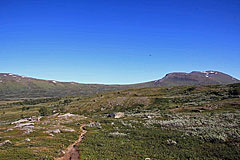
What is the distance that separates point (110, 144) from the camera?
1310 inches

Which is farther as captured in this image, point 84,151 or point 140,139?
point 140,139

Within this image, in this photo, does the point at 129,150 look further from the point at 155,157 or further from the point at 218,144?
the point at 218,144

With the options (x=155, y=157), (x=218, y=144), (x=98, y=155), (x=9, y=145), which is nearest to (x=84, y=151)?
(x=98, y=155)

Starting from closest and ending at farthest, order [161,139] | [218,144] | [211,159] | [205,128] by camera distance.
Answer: [211,159] < [218,144] < [161,139] < [205,128]

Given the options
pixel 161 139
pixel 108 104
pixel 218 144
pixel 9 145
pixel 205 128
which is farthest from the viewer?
pixel 108 104

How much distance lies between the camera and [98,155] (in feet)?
87.6

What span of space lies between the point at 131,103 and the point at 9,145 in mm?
81576

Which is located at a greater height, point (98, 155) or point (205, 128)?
point (205, 128)

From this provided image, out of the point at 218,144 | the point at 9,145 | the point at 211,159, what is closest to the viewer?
the point at 211,159

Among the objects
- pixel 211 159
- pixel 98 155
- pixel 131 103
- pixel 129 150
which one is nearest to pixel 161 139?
pixel 129 150

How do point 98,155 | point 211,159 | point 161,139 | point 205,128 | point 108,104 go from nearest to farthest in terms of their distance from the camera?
point 211,159 → point 98,155 → point 161,139 → point 205,128 → point 108,104

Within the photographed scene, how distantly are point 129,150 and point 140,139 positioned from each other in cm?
712

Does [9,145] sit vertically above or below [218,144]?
below

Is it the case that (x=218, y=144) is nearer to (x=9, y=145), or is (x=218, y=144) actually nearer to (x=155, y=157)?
(x=155, y=157)
